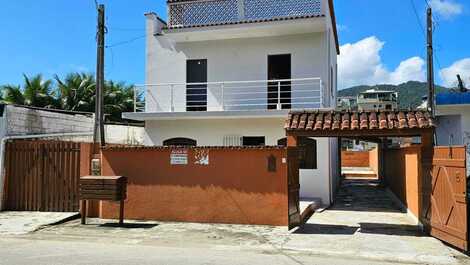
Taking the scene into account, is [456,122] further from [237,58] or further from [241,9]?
[241,9]

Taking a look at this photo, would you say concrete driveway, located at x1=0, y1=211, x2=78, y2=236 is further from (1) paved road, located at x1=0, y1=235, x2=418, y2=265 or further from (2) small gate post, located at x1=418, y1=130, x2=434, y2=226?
(2) small gate post, located at x1=418, y1=130, x2=434, y2=226

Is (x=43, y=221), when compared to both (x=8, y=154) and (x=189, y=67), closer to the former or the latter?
(x=8, y=154)

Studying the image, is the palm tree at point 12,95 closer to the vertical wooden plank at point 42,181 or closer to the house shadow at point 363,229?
the vertical wooden plank at point 42,181

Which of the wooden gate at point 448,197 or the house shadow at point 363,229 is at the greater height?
the wooden gate at point 448,197

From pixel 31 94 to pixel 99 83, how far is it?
11940 mm

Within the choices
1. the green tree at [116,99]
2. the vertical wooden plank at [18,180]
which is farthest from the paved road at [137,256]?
the green tree at [116,99]

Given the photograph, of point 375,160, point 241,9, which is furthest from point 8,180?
point 375,160

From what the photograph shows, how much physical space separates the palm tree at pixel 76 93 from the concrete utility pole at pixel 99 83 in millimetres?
11993

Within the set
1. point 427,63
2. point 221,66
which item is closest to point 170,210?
point 221,66

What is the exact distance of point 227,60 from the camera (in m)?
18.9

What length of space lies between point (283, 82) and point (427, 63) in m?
5.62

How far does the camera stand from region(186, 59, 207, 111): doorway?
62.5 ft

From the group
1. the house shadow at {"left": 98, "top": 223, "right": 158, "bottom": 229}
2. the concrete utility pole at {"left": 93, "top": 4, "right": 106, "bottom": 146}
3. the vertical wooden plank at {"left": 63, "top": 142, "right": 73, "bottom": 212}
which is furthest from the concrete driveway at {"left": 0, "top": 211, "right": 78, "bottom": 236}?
the concrete utility pole at {"left": 93, "top": 4, "right": 106, "bottom": 146}

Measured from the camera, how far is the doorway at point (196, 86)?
1906cm
